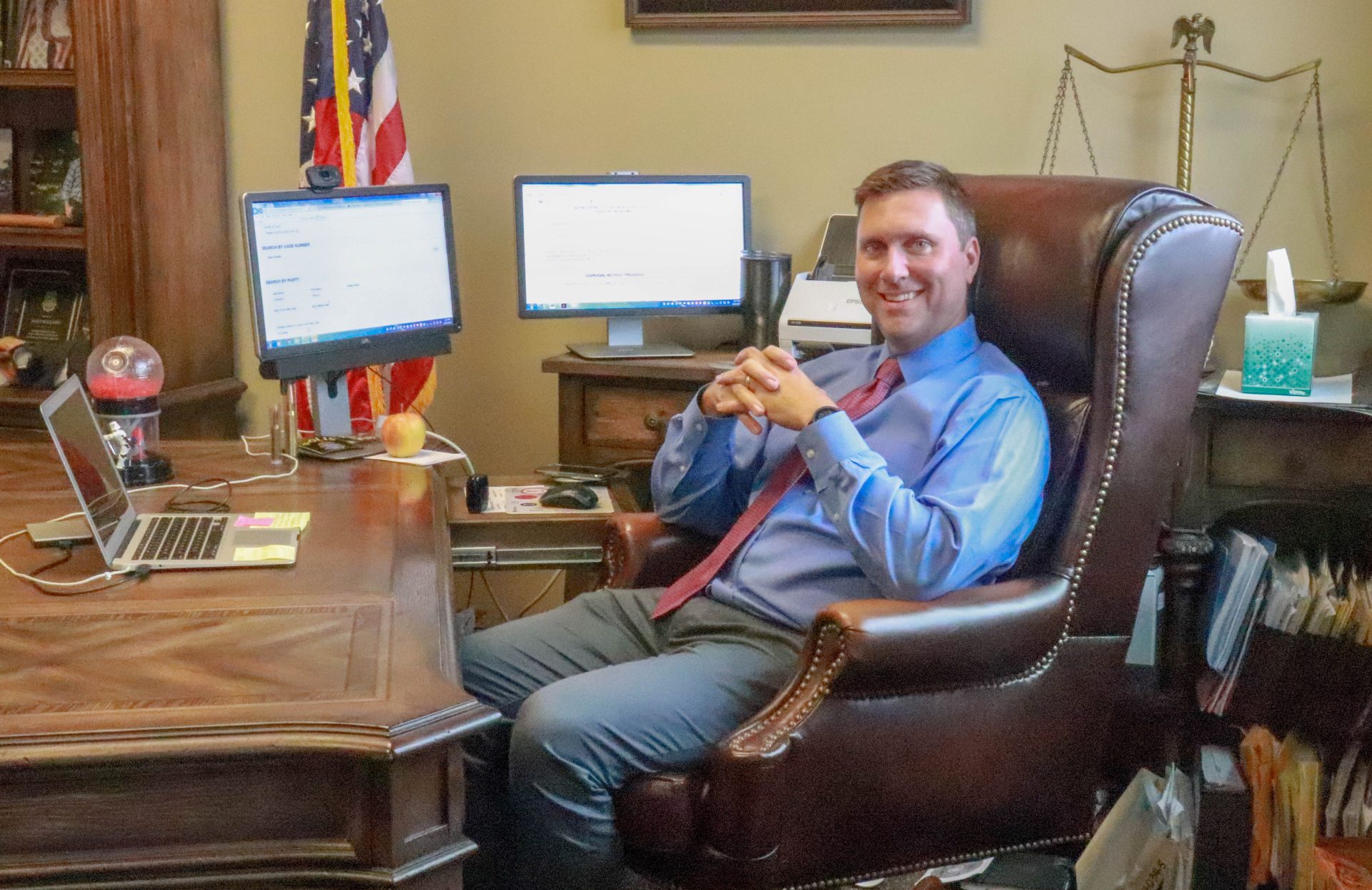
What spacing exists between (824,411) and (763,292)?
115 cm

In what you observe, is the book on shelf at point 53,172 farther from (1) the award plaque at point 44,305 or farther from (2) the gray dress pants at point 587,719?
(2) the gray dress pants at point 587,719

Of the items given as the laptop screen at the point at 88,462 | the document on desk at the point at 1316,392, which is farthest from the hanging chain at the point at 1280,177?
the laptop screen at the point at 88,462

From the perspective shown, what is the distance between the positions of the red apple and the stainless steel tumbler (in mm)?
825

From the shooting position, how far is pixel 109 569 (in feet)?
5.37

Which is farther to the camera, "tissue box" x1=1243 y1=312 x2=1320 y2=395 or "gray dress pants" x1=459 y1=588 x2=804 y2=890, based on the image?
"tissue box" x1=1243 y1=312 x2=1320 y2=395

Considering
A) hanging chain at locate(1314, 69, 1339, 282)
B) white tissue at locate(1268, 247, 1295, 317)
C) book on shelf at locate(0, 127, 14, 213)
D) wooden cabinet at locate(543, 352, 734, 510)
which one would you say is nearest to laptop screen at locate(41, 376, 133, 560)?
wooden cabinet at locate(543, 352, 734, 510)

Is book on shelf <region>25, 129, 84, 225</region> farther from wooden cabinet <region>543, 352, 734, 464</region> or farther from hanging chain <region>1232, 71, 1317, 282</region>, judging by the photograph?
hanging chain <region>1232, 71, 1317, 282</region>

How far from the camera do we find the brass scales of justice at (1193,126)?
2.64 m

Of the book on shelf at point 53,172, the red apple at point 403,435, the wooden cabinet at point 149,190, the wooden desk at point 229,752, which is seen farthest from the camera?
the book on shelf at point 53,172

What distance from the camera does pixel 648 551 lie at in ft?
7.03

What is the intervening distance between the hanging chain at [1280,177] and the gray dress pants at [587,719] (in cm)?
156

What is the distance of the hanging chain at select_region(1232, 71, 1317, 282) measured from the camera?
2.81 metres

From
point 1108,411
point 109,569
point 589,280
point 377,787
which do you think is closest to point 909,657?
point 1108,411

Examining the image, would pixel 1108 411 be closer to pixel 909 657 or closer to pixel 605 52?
pixel 909 657
